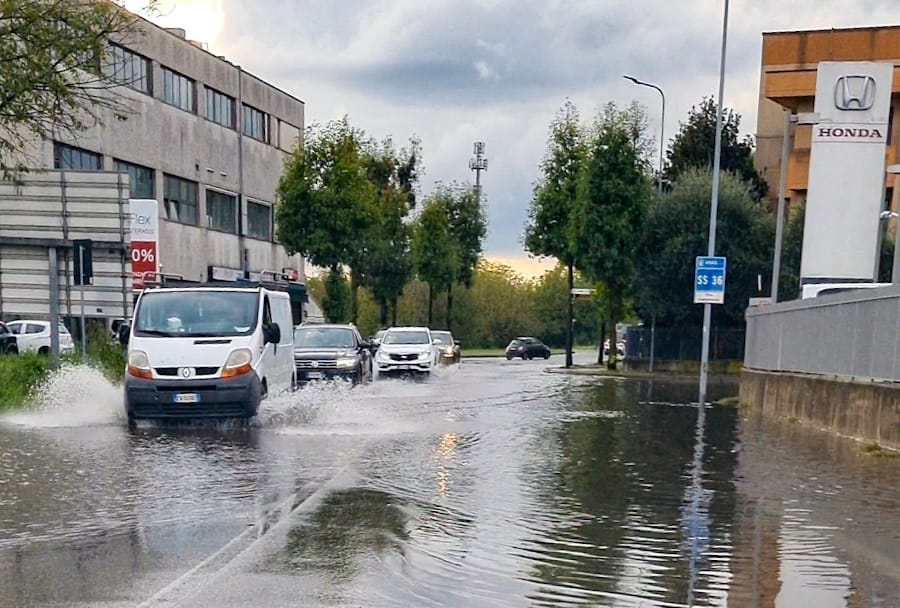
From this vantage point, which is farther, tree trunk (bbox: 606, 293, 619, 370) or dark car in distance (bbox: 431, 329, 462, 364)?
tree trunk (bbox: 606, 293, 619, 370)

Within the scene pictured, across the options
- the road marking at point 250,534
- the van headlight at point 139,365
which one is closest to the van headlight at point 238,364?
the van headlight at point 139,365

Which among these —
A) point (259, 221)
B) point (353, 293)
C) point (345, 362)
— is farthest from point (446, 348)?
point (259, 221)

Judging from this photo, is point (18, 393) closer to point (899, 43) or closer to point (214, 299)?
point (214, 299)

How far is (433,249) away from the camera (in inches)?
2183

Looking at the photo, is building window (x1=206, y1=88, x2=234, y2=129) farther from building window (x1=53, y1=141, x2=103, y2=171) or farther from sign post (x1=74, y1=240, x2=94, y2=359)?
sign post (x1=74, y1=240, x2=94, y2=359)

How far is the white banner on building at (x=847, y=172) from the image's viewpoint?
21344mm

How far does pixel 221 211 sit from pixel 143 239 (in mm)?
25966

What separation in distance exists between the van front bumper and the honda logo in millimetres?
14420

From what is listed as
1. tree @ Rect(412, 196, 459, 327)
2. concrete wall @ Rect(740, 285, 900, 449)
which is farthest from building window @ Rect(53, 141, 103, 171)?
concrete wall @ Rect(740, 285, 900, 449)

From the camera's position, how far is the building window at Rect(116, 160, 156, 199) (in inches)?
1602

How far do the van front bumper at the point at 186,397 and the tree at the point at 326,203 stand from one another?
24.7m

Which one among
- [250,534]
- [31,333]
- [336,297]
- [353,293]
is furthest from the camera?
[353,293]

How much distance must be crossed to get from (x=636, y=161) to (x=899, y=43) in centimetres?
1216

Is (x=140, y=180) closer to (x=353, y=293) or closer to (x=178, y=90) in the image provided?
(x=178, y=90)
